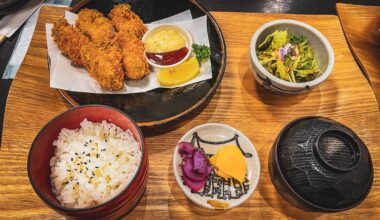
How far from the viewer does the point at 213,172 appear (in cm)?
160

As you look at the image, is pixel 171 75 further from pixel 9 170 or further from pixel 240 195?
pixel 9 170

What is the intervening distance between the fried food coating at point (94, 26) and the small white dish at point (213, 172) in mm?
840

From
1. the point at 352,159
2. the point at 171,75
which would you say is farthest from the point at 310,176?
the point at 171,75

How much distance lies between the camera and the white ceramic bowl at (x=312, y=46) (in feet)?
5.60

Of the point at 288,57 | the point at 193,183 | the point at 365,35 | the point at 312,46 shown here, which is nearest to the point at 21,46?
the point at 193,183

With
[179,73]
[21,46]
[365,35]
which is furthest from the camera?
[21,46]

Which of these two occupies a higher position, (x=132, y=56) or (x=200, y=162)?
(x=132, y=56)

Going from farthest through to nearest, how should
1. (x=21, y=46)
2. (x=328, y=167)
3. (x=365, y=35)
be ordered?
(x=21, y=46) < (x=365, y=35) < (x=328, y=167)

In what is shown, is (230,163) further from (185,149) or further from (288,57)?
(288,57)

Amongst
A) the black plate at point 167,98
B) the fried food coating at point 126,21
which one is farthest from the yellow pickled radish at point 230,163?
the fried food coating at point 126,21

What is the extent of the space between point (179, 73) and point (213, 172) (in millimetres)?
632

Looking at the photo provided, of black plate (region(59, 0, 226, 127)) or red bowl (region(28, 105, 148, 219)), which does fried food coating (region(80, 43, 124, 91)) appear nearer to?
black plate (region(59, 0, 226, 127))

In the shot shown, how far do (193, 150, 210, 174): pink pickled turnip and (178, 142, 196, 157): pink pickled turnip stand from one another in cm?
2

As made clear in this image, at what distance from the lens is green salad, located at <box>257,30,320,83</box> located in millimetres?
1821
